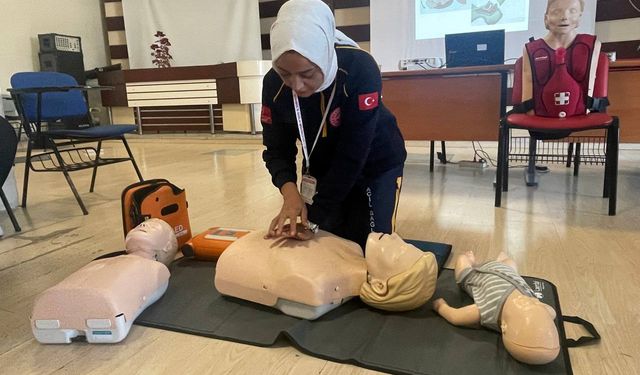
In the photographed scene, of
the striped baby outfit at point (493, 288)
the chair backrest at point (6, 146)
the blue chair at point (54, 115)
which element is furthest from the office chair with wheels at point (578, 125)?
the chair backrest at point (6, 146)

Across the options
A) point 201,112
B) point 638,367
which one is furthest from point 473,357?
point 201,112

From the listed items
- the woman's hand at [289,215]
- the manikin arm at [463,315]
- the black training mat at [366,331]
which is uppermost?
the woman's hand at [289,215]

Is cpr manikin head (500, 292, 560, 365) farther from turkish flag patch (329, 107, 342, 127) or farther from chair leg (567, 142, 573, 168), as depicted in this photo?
chair leg (567, 142, 573, 168)

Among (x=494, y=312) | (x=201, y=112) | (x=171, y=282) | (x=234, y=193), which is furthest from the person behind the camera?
(x=201, y=112)

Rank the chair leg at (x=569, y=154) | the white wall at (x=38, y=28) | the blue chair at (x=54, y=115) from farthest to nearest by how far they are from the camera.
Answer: the white wall at (x=38, y=28), the chair leg at (x=569, y=154), the blue chair at (x=54, y=115)

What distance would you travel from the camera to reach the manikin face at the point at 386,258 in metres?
1.26

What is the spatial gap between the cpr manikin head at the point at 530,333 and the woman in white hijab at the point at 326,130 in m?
0.61

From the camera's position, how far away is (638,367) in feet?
3.40

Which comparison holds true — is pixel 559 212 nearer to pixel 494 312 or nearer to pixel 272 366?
pixel 494 312

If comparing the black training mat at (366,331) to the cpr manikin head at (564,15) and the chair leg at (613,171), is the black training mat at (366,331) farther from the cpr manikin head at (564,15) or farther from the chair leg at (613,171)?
the cpr manikin head at (564,15)

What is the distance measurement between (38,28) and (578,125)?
7.09 m

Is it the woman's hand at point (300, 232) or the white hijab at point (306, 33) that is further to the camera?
the woman's hand at point (300, 232)

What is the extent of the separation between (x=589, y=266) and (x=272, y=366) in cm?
116

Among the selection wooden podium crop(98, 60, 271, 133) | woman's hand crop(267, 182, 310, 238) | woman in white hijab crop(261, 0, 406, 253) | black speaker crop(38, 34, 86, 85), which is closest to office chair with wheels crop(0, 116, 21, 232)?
woman in white hijab crop(261, 0, 406, 253)
